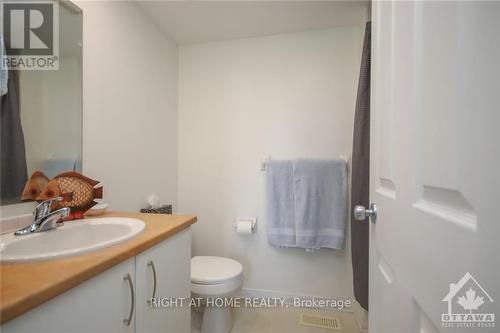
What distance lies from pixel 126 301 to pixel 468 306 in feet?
2.71

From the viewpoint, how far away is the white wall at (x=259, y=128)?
1801 mm

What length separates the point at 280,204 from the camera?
181 centimetres

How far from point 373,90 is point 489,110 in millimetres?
538

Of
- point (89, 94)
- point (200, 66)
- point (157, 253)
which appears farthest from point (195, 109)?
point (157, 253)

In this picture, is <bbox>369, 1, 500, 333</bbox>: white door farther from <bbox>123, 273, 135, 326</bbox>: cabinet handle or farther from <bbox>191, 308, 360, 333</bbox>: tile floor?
<bbox>191, 308, 360, 333</bbox>: tile floor

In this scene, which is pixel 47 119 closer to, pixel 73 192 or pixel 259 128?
pixel 73 192

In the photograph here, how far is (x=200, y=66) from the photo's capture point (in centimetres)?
206

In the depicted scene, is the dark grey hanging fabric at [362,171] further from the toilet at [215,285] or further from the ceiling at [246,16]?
the toilet at [215,285]

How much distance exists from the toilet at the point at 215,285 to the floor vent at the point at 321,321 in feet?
1.77

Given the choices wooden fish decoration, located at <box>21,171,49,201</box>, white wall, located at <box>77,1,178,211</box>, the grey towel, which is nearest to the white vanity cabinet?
wooden fish decoration, located at <box>21,171,49,201</box>

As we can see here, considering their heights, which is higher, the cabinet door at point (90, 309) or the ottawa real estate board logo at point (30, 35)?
the ottawa real estate board logo at point (30, 35)

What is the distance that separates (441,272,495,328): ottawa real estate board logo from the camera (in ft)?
1.15

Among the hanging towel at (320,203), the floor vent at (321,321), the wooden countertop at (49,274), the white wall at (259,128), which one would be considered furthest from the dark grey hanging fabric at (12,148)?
the floor vent at (321,321)

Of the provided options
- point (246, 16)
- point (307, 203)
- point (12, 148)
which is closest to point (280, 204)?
point (307, 203)
